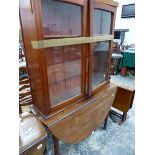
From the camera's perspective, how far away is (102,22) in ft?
4.46

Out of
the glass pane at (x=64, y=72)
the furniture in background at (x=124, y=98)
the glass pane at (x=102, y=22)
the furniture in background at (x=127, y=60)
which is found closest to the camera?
the glass pane at (x=64, y=72)

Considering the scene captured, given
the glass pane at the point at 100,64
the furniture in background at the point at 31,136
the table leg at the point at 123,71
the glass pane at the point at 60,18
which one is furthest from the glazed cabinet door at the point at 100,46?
the table leg at the point at 123,71

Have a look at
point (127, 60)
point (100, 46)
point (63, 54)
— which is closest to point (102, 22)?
point (100, 46)

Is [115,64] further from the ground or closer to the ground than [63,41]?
closer to the ground

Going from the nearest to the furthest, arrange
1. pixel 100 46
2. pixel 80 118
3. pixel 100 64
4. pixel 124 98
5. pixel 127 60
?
pixel 80 118, pixel 100 46, pixel 100 64, pixel 124 98, pixel 127 60

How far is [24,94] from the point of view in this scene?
1634 mm

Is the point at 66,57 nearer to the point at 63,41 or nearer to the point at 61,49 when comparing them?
the point at 61,49

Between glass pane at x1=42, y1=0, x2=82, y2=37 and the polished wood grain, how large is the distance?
2.15 feet

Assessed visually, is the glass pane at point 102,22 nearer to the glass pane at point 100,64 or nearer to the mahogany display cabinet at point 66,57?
the mahogany display cabinet at point 66,57

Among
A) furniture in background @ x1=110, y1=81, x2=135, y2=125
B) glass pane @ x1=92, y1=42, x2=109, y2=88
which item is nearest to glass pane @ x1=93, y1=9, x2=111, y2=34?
glass pane @ x1=92, y1=42, x2=109, y2=88

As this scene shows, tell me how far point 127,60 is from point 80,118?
3.13m

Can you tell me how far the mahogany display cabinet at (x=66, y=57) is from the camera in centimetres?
91

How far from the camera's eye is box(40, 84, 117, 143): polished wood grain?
1.12m
